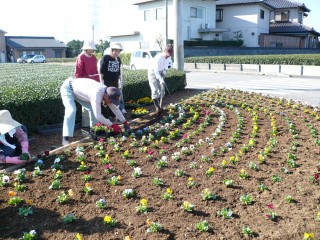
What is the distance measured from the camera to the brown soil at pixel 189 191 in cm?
315

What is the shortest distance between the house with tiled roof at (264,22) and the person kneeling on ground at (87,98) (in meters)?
33.4

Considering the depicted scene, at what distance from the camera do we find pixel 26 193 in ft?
12.7

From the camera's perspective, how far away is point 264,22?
3747 centimetres

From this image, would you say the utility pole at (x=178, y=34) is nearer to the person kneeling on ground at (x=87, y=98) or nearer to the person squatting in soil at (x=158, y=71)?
the person squatting in soil at (x=158, y=71)

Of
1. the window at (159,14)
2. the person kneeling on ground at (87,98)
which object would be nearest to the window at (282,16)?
the window at (159,14)

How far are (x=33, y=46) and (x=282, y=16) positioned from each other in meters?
38.0

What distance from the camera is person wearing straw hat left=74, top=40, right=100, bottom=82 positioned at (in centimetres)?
601

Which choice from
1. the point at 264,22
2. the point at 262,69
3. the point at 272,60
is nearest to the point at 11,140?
the point at 262,69

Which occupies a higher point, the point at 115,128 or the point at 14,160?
the point at 115,128

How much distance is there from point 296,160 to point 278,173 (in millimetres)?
593

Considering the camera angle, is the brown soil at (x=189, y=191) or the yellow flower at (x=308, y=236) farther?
the brown soil at (x=189, y=191)

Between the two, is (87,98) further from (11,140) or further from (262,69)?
(262,69)

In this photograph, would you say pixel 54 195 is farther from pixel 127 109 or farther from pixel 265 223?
pixel 127 109

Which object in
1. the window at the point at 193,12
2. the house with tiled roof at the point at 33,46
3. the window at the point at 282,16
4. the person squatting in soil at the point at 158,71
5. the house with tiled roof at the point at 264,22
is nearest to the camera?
the person squatting in soil at the point at 158,71
